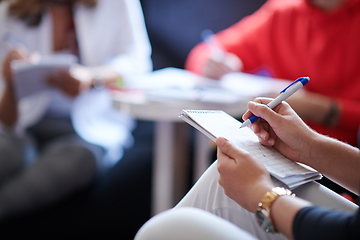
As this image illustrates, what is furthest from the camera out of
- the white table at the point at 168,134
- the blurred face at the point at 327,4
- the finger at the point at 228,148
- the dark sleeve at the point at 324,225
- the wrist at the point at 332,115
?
the blurred face at the point at 327,4

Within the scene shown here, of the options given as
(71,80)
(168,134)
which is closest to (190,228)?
(168,134)

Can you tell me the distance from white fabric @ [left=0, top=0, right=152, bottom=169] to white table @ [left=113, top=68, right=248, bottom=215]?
0.28 metres

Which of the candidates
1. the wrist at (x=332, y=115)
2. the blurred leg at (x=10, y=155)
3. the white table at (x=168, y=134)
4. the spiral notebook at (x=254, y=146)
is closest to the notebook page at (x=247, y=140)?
the spiral notebook at (x=254, y=146)

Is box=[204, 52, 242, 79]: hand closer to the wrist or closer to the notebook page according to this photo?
the wrist

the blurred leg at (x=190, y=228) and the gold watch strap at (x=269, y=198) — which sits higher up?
the gold watch strap at (x=269, y=198)

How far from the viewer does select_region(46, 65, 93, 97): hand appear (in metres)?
1.19

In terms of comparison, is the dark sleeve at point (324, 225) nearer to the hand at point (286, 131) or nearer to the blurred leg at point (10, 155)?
the hand at point (286, 131)

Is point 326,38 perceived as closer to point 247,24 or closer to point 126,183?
point 247,24

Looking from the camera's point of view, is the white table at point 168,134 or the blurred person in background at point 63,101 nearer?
the white table at point 168,134

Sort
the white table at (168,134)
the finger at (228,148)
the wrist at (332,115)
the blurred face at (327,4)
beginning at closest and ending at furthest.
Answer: the finger at (228,148)
the white table at (168,134)
the wrist at (332,115)
the blurred face at (327,4)

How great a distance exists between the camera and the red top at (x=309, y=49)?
128cm

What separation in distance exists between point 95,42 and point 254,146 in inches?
42.0

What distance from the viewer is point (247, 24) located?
1721 millimetres

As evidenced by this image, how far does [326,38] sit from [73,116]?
1047 mm
